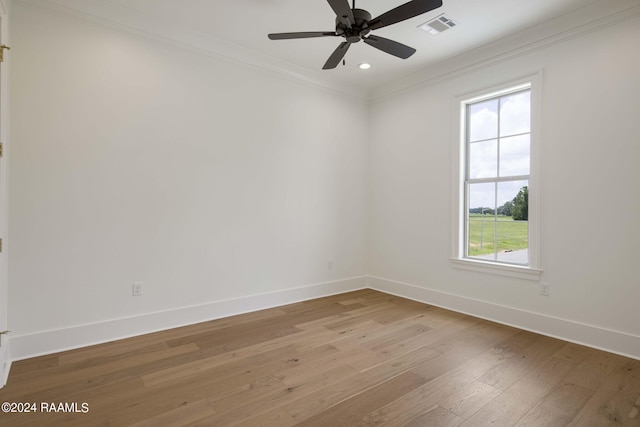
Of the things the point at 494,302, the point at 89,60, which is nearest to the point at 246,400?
the point at 494,302

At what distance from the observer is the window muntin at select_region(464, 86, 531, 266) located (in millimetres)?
3451

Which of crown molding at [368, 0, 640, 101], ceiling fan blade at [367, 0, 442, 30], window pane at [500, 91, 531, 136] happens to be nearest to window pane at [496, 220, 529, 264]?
window pane at [500, 91, 531, 136]

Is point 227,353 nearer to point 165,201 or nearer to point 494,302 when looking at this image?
point 165,201

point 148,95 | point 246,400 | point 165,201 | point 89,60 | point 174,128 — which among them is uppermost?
point 89,60

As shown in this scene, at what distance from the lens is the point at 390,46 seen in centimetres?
267

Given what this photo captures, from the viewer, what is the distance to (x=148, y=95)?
317 centimetres

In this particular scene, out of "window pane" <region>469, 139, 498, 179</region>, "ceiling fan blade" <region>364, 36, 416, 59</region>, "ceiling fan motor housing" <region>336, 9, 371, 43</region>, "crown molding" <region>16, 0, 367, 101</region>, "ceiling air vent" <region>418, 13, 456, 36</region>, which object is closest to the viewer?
"ceiling fan motor housing" <region>336, 9, 371, 43</region>

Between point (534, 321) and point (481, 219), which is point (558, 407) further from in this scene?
point (481, 219)

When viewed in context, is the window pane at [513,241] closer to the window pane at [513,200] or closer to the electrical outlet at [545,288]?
the window pane at [513,200]

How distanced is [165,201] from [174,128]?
29.3 inches

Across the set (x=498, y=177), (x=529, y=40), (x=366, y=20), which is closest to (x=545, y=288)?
(x=498, y=177)

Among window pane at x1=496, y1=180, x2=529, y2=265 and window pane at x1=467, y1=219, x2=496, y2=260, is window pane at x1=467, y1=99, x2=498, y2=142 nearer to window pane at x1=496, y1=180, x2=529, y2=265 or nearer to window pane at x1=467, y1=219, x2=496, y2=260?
window pane at x1=496, y1=180, x2=529, y2=265

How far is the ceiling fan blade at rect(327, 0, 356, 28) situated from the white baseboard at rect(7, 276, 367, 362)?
2934 mm

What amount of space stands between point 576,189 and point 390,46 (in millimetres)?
2135
